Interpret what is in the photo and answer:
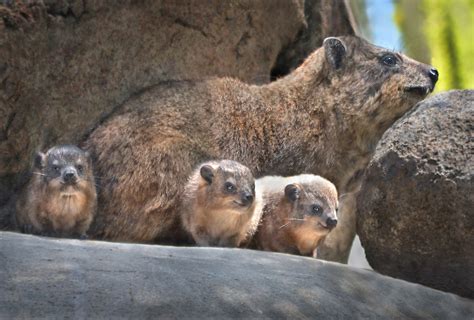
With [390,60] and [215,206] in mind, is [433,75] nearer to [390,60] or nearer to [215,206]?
[390,60]

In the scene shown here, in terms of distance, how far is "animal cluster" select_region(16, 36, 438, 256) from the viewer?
296 inches

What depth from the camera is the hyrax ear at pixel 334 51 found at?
8938 millimetres

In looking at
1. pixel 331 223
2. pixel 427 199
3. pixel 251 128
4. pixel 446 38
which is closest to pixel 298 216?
pixel 331 223

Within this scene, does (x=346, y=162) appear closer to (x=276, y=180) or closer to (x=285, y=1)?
(x=276, y=180)

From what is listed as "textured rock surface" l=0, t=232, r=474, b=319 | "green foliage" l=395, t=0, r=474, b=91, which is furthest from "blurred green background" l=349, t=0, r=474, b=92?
"textured rock surface" l=0, t=232, r=474, b=319

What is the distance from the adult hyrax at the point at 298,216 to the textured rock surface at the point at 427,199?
0.47 metres

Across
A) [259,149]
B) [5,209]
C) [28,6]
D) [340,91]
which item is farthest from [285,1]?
[5,209]

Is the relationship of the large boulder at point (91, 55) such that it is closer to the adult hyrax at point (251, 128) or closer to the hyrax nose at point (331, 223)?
the adult hyrax at point (251, 128)

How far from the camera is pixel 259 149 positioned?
8.50 m

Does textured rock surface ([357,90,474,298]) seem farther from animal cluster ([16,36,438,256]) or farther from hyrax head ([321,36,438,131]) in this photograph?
hyrax head ([321,36,438,131])

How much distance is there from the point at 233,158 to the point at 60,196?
5.71 ft

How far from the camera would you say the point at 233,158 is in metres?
8.31

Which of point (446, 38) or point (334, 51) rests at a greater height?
point (446, 38)

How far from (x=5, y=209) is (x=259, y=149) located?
94.6 inches
